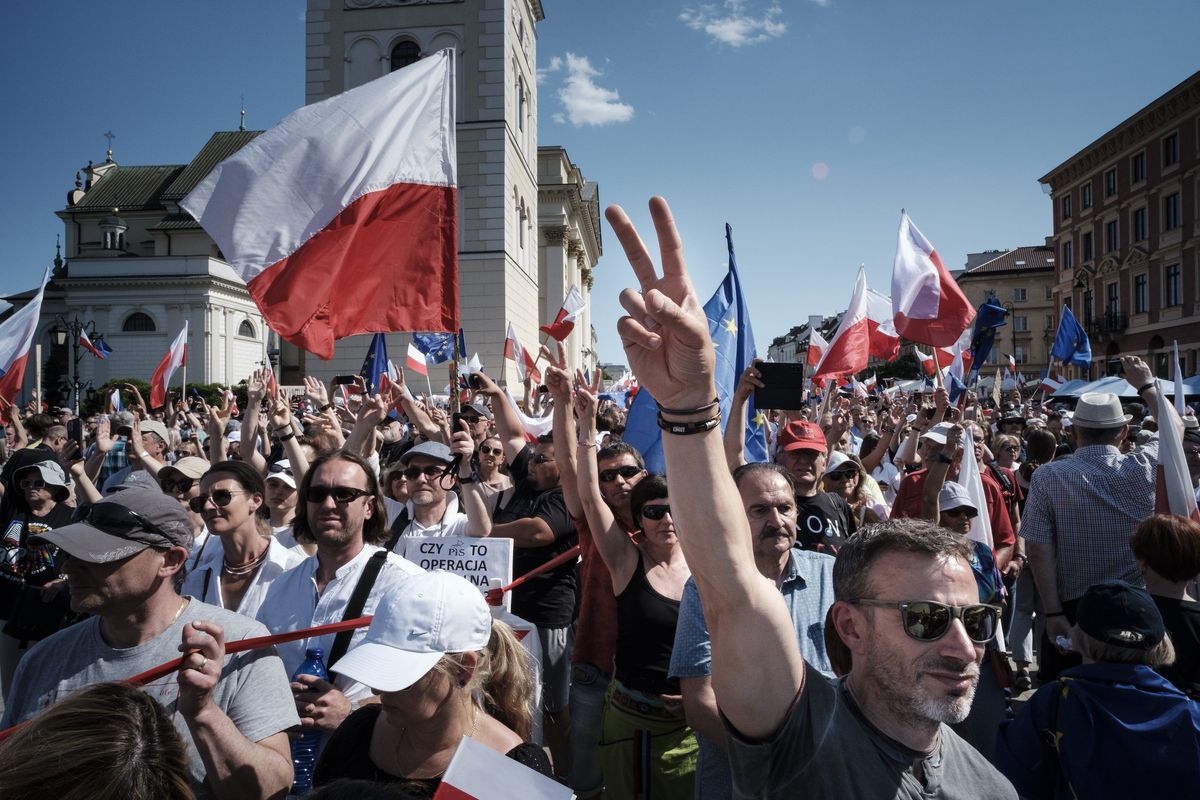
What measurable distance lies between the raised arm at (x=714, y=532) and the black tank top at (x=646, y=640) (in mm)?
1689

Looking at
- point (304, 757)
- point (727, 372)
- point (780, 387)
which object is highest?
point (727, 372)

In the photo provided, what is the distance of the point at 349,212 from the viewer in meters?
4.90

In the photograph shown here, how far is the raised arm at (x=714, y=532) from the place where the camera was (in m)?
1.57

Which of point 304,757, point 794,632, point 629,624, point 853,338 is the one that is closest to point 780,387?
point 629,624

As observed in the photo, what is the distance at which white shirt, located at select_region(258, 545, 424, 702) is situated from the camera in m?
3.04

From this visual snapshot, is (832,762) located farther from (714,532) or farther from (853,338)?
(853,338)

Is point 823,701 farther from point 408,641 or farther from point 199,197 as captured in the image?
point 199,197

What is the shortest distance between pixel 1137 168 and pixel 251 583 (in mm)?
52962

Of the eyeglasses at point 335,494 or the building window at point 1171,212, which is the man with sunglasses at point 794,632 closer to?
the eyeglasses at point 335,494

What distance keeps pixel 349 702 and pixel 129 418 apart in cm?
533

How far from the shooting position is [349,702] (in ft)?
9.00

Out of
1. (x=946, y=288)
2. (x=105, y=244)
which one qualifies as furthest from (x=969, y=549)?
(x=105, y=244)

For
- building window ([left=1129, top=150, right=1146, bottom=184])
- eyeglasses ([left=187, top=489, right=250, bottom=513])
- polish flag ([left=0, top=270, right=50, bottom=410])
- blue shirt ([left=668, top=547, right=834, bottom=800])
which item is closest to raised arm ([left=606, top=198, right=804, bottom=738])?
blue shirt ([left=668, top=547, right=834, bottom=800])

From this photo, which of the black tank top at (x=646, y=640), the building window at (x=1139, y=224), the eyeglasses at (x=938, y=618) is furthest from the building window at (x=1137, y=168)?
the eyeglasses at (x=938, y=618)
